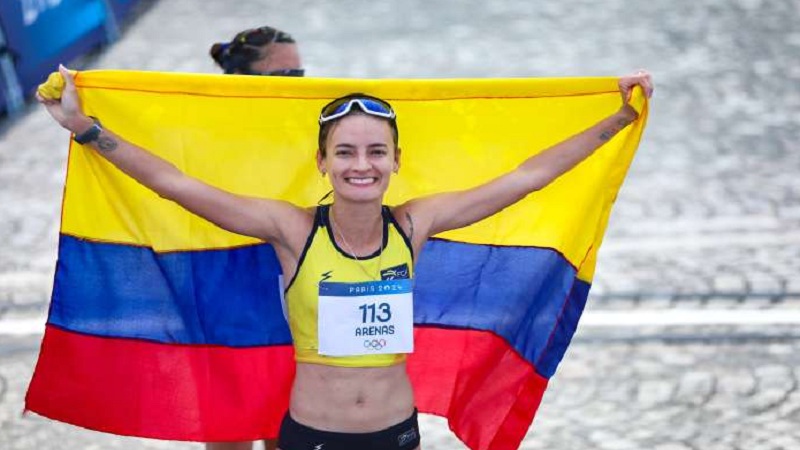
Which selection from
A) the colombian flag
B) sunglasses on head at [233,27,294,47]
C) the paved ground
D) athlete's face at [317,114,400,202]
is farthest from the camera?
the paved ground

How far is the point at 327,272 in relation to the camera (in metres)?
4.37

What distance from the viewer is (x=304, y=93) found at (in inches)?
195

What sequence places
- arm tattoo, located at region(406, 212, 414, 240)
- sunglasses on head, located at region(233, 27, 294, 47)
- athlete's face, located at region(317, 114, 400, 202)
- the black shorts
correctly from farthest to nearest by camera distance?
sunglasses on head, located at region(233, 27, 294, 47)
arm tattoo, located at region(406, 212, 414, 240)
the black shorts
athlete's face, located at region(317, 114, 400, 202)

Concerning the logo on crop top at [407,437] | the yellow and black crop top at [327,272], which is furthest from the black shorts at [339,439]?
the yellow and black crop top at [327,272]

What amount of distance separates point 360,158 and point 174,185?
62 centimetres

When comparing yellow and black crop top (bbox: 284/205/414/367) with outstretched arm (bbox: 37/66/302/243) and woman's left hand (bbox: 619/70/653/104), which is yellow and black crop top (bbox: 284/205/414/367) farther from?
woman's left hand (bbox: 619/70/653/104)

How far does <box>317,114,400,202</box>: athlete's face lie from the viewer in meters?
4.32

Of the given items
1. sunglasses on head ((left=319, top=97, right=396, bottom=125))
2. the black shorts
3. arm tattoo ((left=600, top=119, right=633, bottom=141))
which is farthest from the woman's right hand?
arm tattoo ((left=600, top=119, right=633, bottom=141))

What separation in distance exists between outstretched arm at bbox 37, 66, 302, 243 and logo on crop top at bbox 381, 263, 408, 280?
0.35 metres

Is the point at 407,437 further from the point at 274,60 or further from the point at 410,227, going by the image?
the point at 274,60

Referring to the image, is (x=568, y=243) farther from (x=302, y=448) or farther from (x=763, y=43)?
(x=763, y=43)

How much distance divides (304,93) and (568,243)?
1.19 meters

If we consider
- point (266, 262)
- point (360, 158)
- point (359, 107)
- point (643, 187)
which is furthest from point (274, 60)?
point (643, 187)

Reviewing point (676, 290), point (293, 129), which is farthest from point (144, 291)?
point (676, 290)
